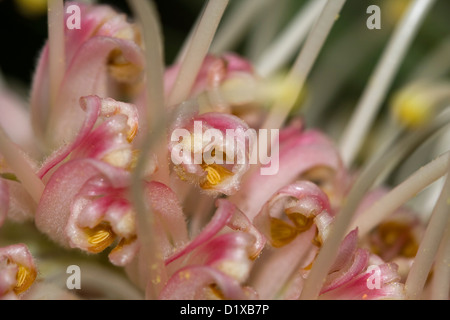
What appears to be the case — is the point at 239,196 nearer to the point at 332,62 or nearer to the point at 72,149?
the point at 72,149

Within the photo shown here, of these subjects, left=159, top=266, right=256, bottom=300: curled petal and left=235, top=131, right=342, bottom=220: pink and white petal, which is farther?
left=235, top=131, right=342, bottom=220: pink and white petal

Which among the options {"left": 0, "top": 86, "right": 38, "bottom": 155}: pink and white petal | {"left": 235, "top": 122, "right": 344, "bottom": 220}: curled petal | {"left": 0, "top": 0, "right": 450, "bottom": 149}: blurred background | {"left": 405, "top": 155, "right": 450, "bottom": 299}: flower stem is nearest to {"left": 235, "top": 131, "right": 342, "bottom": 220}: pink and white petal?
{"left": 235, "top": 122, "right": 344, "bottom": 220}: curled petal

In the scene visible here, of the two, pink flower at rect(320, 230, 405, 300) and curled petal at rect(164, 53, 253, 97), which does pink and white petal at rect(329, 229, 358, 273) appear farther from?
curled petal at rect(164, 53, 253, 97)

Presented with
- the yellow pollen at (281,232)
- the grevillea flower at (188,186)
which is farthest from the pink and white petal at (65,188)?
the yellow pollen at (281,232)

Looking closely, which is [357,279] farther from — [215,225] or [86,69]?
[86,69]

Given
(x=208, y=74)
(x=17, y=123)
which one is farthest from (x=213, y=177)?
(x=17, y=123)

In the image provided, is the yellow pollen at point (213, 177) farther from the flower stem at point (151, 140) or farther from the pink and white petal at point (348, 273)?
the pink and white petal at point (348, 273)

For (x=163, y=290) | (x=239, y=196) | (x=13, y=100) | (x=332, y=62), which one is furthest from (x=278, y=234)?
(x=332, y=62)
